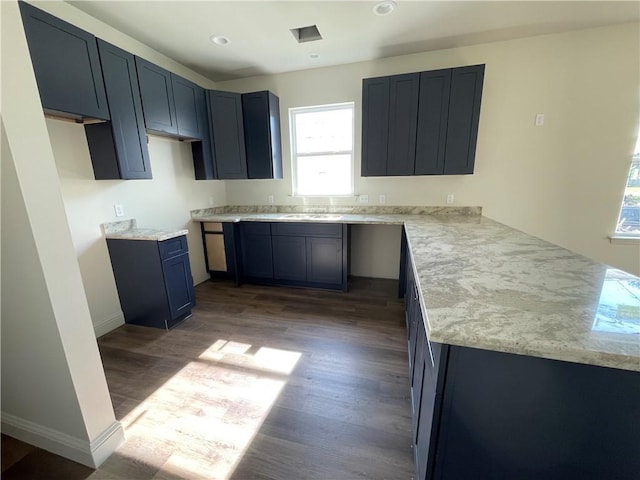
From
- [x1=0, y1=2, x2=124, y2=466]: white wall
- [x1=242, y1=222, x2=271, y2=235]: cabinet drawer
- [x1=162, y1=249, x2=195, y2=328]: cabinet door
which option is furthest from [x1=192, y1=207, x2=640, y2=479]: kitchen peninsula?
[x1=242, y1=222, x2=271, y2=235]: cabinet drawer

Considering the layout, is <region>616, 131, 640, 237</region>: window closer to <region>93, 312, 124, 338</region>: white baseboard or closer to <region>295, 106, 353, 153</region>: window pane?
<region>295, 106, 353, 153</region>: window pane

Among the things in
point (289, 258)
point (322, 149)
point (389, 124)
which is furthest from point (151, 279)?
point (389, 124)

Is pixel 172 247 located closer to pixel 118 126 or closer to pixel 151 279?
pixel 151 279

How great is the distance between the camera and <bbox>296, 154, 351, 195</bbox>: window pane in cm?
343

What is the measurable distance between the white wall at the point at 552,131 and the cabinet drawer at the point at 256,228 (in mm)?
1815

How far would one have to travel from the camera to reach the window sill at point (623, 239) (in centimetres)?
267

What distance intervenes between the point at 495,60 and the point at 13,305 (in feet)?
13.9

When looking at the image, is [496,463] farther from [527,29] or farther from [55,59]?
[527,29]

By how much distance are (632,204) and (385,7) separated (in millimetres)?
3191

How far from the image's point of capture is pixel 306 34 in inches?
97.3

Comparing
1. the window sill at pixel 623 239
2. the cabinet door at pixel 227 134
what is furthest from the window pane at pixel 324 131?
the window sill at pixel 623 239

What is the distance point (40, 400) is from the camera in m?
1.28

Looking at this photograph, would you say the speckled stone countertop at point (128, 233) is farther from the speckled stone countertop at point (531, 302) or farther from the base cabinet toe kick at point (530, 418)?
the base cabinet toe kick at point (530, 418)

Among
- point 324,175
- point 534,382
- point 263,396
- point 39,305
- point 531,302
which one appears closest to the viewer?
point 534,382
